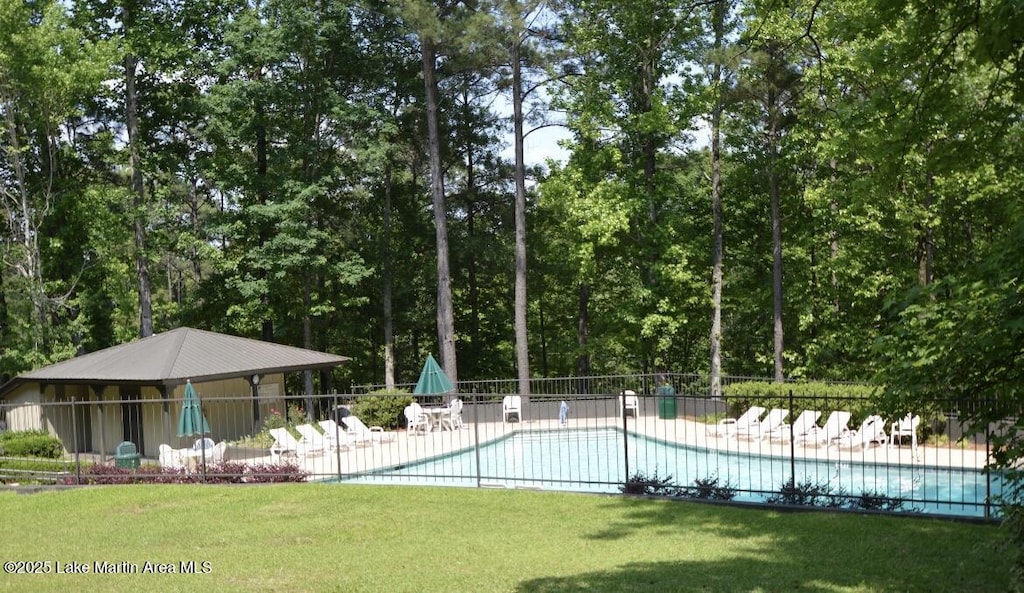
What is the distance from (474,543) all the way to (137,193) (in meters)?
22.1

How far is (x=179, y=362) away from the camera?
2056 cm

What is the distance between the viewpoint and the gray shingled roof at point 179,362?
20.1 metres

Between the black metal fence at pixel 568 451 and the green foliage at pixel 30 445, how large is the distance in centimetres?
39

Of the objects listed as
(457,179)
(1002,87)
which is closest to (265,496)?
(1002,87)

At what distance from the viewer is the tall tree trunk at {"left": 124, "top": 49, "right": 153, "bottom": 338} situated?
27.5 metres

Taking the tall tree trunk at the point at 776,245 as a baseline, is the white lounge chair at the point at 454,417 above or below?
below

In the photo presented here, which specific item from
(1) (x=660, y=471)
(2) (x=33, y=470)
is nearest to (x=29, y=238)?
(2) (x=33, y=470)

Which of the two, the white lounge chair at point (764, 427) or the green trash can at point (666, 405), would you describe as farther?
the green trash can at point (666, 405)

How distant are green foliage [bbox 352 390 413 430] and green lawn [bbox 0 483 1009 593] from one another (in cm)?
906

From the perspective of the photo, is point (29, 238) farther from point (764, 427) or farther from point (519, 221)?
point (764, 427)

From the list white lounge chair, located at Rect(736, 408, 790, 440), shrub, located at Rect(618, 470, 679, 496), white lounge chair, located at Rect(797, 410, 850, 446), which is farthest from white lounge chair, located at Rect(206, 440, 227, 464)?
white lounge chair, located at Rect(797, 410, 850, 446)

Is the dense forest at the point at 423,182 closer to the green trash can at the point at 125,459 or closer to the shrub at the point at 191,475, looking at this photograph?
the green trash can at the point at 125,459

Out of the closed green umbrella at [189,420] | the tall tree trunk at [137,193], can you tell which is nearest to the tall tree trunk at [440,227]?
the tall tree trunk at [137,193]

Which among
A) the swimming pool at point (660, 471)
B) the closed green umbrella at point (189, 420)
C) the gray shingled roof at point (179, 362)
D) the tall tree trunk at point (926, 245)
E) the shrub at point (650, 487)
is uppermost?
the tall tree trunk at point (926, 245)
